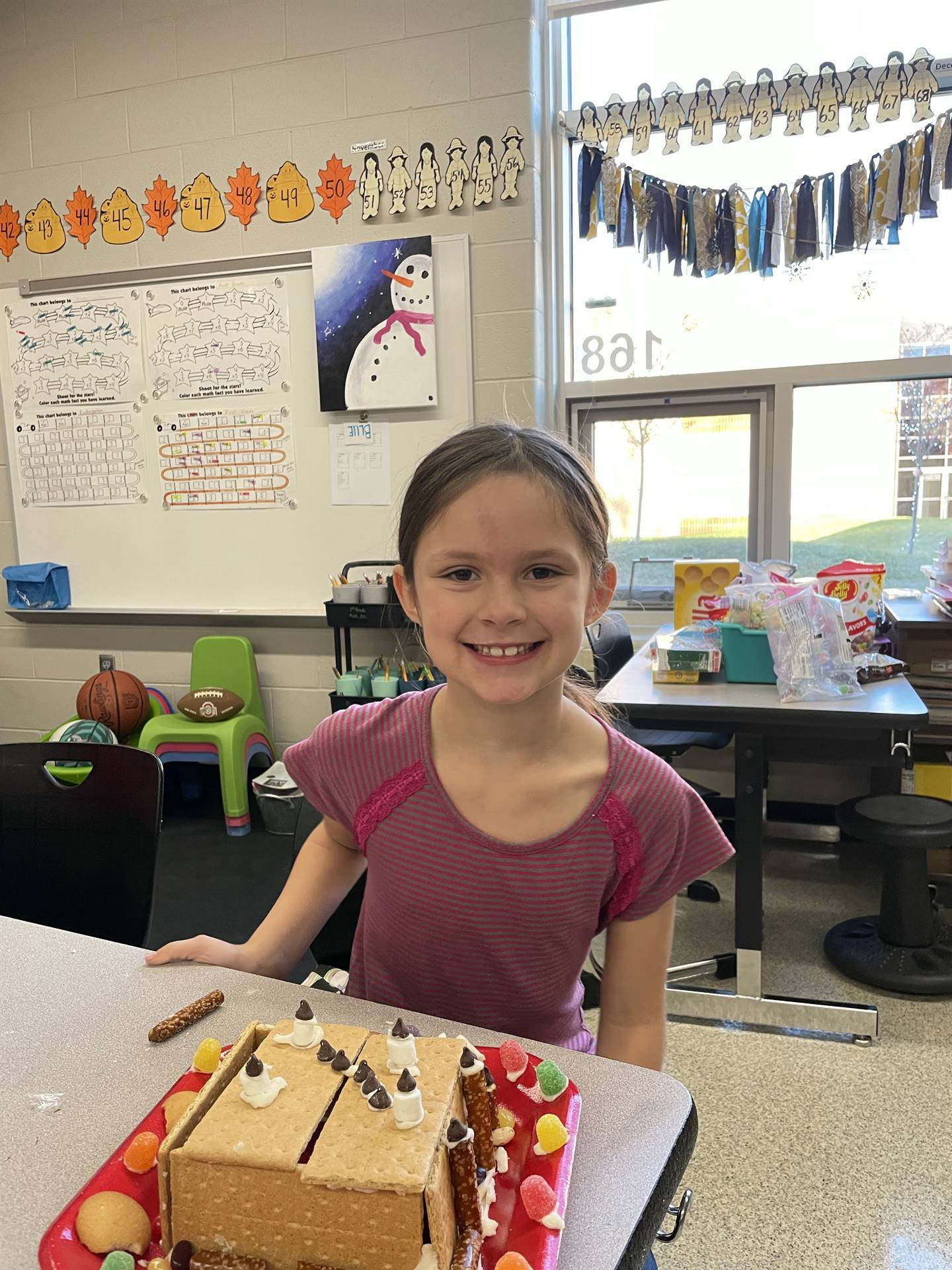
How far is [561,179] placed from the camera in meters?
3.23

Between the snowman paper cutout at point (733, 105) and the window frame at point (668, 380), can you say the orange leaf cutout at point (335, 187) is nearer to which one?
the window frame at point (668, 380)

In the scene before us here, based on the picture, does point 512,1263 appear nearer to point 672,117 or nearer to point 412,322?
point 412,322

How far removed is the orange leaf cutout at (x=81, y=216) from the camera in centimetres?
351

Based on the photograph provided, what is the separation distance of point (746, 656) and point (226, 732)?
6.23 feet

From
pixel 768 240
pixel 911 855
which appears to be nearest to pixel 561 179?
pixel 768 240

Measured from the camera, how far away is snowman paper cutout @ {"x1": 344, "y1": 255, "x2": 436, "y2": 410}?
3139 millimetres

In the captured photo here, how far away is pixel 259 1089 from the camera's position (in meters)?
0.56

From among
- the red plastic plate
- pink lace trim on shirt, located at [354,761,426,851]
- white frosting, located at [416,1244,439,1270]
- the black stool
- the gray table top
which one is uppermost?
pink lace trim on shirt, located at [354,761,426,851]

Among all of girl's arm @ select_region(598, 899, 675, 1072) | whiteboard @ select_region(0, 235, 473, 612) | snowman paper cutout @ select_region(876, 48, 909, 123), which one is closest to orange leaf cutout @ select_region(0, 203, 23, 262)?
whiteboard @ select_region(0, 235, 473, 612)

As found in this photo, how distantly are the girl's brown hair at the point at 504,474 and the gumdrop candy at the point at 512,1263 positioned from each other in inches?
23.3

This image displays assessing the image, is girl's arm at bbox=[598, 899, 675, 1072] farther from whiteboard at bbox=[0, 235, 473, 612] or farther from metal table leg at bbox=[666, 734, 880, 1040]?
whiteboard at bbox=[0, 235, 473, 612]

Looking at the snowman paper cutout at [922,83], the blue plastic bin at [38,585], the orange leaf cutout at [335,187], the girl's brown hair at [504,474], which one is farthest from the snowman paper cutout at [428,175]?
the girl's brown hair at [504,474]

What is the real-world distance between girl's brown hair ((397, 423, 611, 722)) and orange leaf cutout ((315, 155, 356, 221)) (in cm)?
262

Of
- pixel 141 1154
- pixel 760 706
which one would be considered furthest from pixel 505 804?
pixel 760 706
